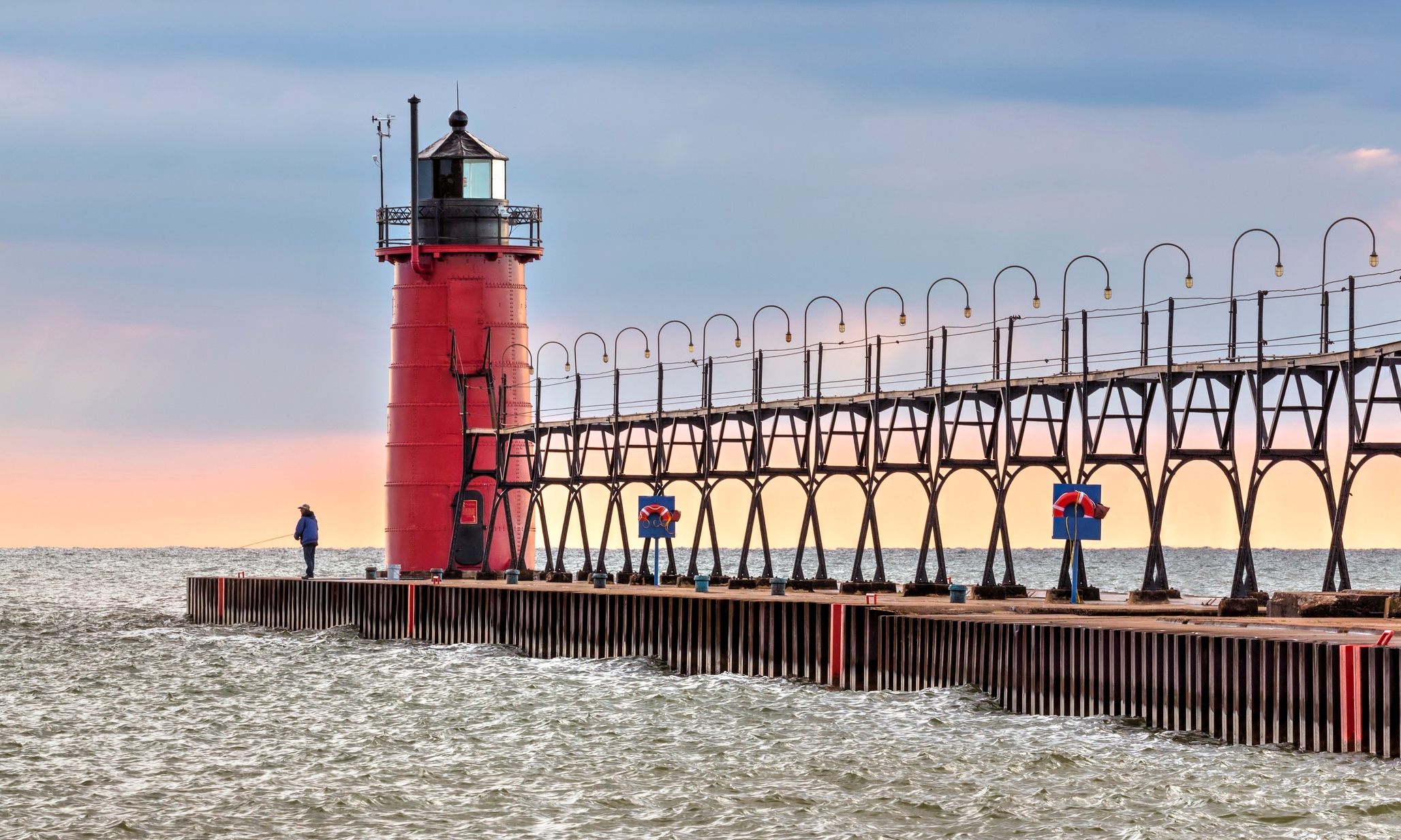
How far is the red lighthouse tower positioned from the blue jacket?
7792 mm

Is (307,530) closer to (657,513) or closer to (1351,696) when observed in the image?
(657,513)

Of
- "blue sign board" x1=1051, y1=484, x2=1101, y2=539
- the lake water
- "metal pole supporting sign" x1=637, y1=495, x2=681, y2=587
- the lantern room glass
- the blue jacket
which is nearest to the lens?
the lake water

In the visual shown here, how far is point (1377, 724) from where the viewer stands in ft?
83.8

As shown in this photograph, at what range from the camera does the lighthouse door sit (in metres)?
66.6

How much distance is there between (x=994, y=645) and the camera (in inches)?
1314

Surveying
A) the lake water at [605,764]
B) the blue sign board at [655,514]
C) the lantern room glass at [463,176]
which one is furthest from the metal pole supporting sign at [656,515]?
the lantern room glass at [463,176]

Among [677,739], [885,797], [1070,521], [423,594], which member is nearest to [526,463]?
[423,594]

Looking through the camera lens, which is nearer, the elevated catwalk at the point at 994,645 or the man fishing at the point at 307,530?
the elevated catwalk at the point at 994,645

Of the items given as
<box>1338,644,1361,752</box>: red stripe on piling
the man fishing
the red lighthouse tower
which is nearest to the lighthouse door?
the red lighthouse tower

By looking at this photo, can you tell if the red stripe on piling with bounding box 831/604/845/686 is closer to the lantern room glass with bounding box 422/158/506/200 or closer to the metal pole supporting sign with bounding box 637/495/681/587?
the metal pole supporting sign with bounding box 637/495/681/587

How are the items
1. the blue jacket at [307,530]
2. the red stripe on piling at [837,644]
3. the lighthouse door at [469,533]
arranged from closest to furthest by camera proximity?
Answer: the red stripe on piling at [837,644]
the blue jacket at [307,530]
the lighthouse door at [469,533]

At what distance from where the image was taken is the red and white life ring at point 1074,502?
41.4m

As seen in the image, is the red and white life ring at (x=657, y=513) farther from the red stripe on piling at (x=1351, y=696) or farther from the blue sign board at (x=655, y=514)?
the red stripe on piling at (x=1351, y=696)

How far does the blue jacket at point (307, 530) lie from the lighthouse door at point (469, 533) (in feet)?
24.3
